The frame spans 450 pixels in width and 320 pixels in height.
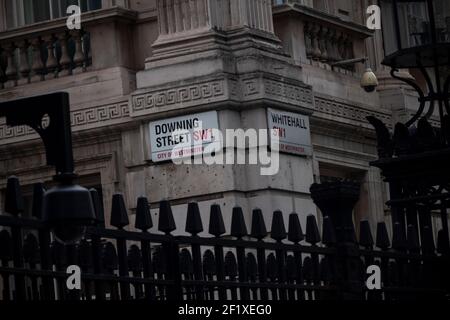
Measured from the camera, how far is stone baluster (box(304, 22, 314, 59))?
64.8ft

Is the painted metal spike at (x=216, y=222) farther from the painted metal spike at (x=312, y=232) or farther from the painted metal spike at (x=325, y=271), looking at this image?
the painted metal spike at (x=325, y=271)

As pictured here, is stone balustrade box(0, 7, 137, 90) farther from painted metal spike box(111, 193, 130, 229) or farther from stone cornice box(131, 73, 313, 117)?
painted metal spike box(111, 193, 130, 229)

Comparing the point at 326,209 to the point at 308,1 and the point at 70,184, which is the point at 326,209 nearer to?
the point at 70,184

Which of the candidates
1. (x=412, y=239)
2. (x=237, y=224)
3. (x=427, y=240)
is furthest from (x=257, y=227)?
(x=427, y=240)

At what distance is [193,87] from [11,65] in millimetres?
2898

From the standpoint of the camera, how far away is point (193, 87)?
693 inches

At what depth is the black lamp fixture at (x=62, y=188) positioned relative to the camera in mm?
8391

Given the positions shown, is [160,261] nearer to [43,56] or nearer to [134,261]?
[134,261]

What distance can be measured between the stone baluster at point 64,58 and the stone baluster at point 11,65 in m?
0.62

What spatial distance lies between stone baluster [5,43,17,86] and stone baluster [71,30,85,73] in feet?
2.59

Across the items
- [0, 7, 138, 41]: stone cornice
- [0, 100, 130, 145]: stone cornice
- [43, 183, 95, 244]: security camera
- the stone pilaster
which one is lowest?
[43, 183, 95, 244]: security camera

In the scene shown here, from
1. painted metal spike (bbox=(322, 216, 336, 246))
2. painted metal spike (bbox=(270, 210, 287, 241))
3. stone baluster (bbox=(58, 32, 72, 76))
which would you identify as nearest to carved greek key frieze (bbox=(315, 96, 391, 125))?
stone baluster (bbox=(58, 32, 72, 76))

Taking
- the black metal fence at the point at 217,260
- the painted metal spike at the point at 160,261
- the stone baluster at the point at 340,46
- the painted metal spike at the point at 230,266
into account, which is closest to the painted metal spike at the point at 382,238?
the black metal fence at the point at 217,260

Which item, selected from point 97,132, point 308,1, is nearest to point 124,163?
point 97,132
